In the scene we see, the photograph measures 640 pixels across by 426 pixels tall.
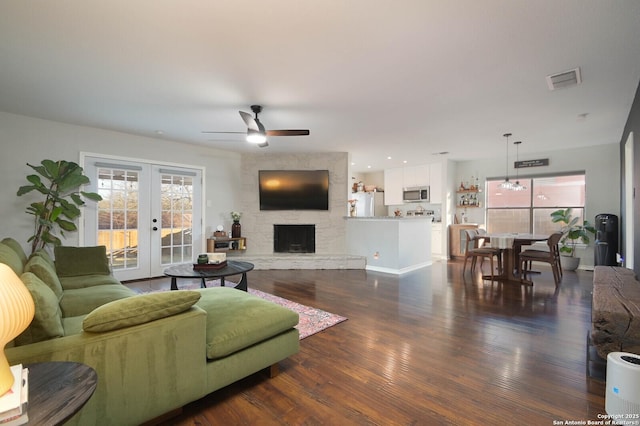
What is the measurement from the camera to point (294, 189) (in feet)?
21.3

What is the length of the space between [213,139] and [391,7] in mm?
4225

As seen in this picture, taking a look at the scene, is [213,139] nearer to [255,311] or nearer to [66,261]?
[66,261]

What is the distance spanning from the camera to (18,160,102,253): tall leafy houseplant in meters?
4.00

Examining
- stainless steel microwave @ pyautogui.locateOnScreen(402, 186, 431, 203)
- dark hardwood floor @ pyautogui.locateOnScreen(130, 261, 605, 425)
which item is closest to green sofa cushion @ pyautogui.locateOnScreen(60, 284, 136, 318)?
dark hardwood floor @ pyautogui.locateOnScreen(130, 261, 605, 425)

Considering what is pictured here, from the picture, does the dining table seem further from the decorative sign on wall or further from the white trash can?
the white trash can

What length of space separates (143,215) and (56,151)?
4.95 feet

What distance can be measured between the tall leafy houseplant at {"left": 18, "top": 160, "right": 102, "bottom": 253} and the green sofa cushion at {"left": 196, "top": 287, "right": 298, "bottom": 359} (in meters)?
3.26

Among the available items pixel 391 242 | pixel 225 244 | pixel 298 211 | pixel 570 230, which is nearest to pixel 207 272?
pixel 225 244

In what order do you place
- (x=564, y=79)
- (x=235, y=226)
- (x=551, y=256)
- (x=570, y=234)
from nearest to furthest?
(x=564, y=79) → (x=551, y=256) → (x=570, y=234) → (x=235, y=226)

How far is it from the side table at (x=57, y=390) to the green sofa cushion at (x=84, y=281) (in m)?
2.24

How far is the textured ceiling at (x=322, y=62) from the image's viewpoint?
2008mm

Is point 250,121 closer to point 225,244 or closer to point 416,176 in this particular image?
point 225,244

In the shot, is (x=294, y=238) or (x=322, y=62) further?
(x=294, y=238)

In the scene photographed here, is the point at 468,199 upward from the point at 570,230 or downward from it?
upward
